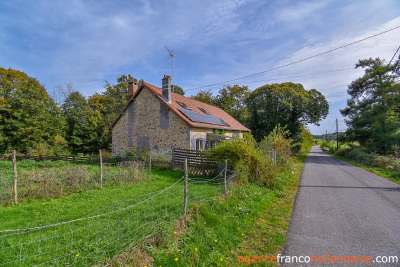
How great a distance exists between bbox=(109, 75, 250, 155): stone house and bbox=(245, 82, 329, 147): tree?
923cm

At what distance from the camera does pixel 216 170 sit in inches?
394

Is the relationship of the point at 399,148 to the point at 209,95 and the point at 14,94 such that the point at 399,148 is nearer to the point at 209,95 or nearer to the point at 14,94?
the point at 209,95

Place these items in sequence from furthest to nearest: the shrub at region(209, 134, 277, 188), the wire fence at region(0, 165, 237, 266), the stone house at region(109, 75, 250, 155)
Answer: the stone house at region(109, 75, 250, 155)
the shrub at region(209, 134, 277, 188)
the wire fence at region(0, 165, 237, 266)

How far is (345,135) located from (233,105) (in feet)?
56.3

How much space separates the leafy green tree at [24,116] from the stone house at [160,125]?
11.4 metres

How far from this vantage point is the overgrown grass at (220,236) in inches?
124

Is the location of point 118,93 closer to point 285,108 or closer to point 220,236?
point 285,108

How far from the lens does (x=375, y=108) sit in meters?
20.2

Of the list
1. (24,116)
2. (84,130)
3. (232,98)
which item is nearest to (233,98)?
(232,98)

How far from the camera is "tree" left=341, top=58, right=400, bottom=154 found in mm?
18609

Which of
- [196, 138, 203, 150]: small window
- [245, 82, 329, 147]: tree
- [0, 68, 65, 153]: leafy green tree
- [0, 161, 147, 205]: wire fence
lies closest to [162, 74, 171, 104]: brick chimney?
[196, 138, 203, 150]: small window

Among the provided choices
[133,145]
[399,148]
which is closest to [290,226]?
[133,145]

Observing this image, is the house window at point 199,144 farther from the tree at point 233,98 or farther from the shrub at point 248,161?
the tree at point 233,98

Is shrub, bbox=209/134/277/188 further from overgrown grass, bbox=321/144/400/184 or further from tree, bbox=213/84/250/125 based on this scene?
tree, bbox=213/84/250/125
